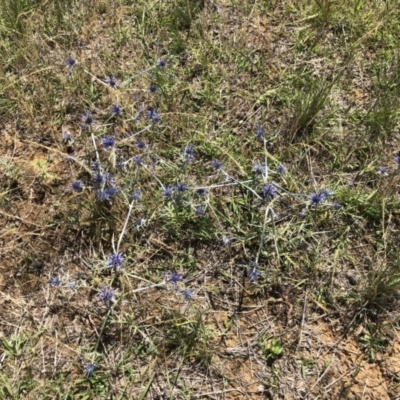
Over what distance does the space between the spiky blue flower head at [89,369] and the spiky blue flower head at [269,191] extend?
1026 millimetres

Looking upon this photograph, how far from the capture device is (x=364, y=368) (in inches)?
85.2

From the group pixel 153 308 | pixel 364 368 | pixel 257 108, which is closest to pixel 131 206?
pixel 153 308

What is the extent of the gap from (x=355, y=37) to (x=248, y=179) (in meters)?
1.14

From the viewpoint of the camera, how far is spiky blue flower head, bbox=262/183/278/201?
2.34m

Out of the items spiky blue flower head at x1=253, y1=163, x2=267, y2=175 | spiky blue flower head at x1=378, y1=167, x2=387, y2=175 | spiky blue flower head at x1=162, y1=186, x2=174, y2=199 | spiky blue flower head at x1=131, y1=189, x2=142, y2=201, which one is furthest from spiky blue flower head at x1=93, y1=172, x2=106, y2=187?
spiky blue flower head at x1=378, y1=167, x2=387, y2=175

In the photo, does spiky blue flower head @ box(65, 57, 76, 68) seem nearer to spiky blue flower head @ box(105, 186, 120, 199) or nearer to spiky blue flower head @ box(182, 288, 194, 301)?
spiky blue flower head @ box(105, 186, 120, 199)

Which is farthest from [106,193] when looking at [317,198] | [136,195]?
[317,198]

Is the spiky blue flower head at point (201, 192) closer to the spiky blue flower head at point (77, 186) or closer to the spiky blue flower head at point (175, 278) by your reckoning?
the spiky blue flower head at point (175, 278)

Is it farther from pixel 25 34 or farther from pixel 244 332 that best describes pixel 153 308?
pixel 25 34

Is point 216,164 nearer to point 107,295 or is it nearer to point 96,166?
point 96,166

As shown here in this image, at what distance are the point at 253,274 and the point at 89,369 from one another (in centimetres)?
78

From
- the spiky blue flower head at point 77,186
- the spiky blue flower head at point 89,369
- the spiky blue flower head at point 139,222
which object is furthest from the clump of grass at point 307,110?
the spiky blue flower head at point 89,369

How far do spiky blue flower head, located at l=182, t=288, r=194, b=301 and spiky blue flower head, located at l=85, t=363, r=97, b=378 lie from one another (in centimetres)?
46

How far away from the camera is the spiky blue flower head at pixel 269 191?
234 cm
